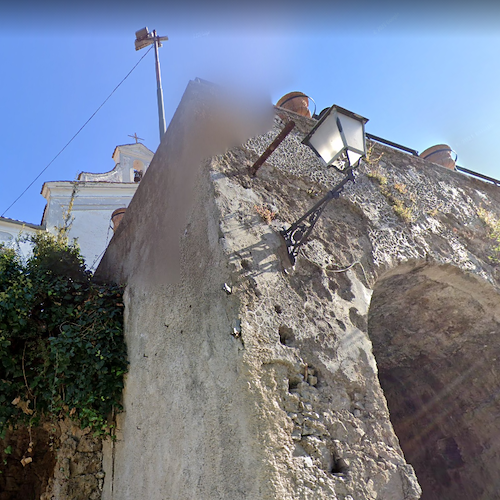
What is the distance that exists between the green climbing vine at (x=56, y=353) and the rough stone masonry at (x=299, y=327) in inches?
8.0

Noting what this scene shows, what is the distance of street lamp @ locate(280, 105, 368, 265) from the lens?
3.05 m

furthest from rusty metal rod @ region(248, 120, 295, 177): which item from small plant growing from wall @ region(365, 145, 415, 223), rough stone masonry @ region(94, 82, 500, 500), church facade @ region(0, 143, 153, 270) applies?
church facade @ region(0, 143, 153, 270)

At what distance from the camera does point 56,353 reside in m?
3.77

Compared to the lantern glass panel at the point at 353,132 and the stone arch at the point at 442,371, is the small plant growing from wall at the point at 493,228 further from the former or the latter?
the lantern glass panel at the point at 353,132

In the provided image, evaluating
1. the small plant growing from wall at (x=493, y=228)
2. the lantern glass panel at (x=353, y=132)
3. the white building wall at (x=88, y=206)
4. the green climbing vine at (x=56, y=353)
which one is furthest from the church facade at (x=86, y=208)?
the lantern glass panel at (x=353, y=132)

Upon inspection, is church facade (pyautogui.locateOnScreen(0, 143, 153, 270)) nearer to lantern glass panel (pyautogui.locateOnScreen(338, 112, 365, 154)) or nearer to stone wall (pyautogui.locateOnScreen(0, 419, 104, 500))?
stone wall (pyautogui.locateOnScreen(0, 419, 104, 500))

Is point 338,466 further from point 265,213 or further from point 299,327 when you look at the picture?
point 265,213

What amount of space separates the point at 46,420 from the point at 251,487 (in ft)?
9.37

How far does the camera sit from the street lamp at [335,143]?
305 centimetres

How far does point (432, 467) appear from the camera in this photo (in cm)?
523

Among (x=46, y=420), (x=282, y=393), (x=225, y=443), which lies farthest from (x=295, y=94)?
(x=46, y=420)

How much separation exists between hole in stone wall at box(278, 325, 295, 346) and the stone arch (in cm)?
145

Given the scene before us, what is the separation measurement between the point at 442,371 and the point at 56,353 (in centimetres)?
403

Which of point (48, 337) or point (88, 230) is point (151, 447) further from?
point (88, 230)
